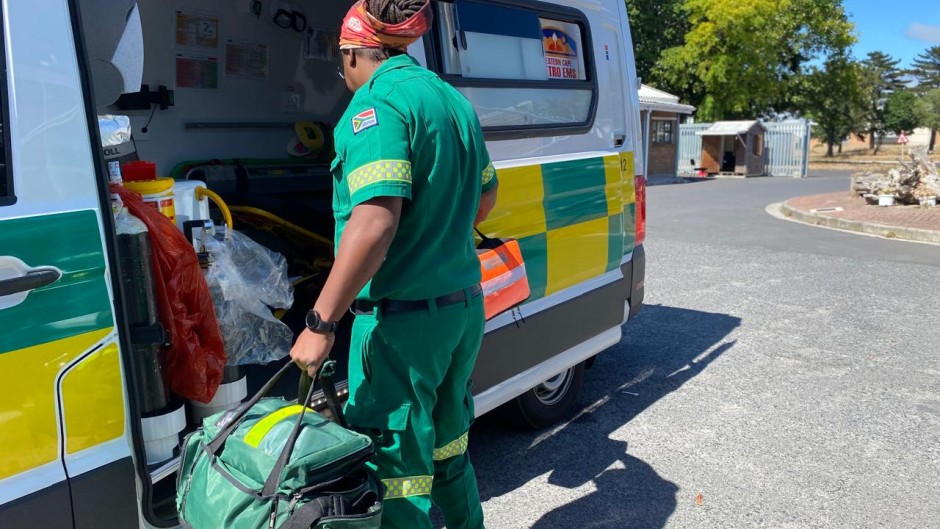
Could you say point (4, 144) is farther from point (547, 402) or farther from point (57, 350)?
point (547, 402)

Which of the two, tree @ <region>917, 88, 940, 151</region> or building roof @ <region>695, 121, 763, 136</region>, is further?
tree @ <region>917, 88, 940, 151</region>

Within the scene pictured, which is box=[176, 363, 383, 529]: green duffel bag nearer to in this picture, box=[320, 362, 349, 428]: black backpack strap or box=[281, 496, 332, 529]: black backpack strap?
box=[281, 496, 332, 529]: black backpack strap

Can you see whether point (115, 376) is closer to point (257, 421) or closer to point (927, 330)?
point (257, 421)

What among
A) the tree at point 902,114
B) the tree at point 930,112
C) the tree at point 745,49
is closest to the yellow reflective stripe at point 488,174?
the tree at point 745,49

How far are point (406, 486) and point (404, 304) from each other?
0.53m

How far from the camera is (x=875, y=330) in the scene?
593 cm

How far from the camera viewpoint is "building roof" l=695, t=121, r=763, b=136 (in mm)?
27797

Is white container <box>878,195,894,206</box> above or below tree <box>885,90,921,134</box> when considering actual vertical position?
below

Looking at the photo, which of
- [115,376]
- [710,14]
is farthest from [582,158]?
[710,14]

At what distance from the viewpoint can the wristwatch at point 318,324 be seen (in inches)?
76.1

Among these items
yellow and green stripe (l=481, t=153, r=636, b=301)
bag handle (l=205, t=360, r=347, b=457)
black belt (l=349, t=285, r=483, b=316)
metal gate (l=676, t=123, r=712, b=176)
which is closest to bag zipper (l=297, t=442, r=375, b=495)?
bag handle (l=205, t=360, r=347, b=457)

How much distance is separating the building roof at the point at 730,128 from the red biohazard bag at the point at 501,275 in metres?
27.1

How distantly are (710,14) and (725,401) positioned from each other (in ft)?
98.5

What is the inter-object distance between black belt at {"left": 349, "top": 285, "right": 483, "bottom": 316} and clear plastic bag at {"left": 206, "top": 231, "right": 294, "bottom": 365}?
1.77 ft
